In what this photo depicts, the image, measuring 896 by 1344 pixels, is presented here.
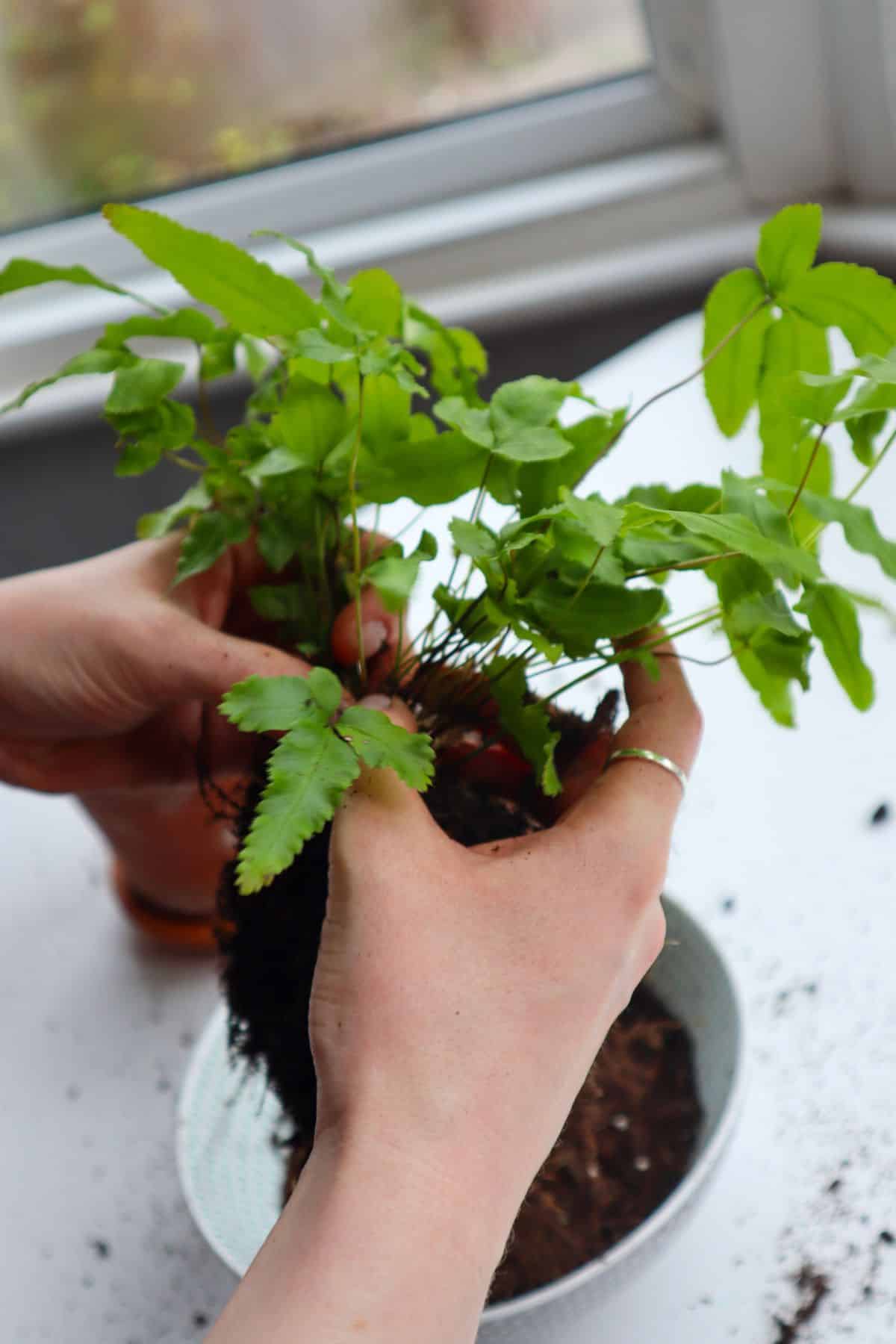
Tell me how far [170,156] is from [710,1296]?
1463mm

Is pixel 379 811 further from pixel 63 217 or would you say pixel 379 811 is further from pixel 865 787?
pixel 63 217

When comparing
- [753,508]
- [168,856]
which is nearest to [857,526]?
[753,508]

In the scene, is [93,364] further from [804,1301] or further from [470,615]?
[804,1301]

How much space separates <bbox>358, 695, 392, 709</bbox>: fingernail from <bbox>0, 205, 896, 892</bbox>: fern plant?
0.01 m

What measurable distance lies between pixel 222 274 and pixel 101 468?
1.24 metres

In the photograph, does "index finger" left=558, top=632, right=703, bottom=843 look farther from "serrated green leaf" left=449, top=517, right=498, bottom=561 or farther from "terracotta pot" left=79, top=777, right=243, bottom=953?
"terracotta pot" left=79, top=777, right=243, bottom=953

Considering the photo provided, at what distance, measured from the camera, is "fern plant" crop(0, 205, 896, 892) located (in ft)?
1.45

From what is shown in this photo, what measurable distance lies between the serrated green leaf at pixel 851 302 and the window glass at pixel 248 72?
1.12 meters

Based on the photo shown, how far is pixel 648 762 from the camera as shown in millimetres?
496

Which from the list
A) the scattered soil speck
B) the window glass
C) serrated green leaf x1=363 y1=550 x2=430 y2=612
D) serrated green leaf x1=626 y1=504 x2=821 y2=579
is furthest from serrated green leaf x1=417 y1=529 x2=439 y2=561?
the window glass

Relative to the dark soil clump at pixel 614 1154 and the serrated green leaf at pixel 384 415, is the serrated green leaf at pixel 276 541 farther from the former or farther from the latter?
the dark soil clump at pixel 614 1154

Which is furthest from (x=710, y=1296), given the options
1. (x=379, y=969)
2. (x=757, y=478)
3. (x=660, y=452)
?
(x=660, y=452)

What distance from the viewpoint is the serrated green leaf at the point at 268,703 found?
44 cm

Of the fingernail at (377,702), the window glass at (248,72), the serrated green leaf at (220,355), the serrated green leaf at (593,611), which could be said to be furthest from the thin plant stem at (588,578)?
the window glass at (248,72)
